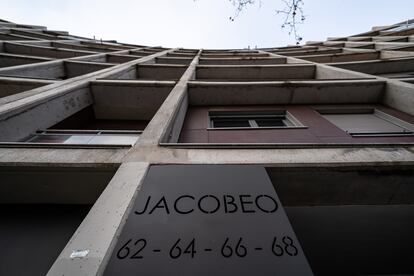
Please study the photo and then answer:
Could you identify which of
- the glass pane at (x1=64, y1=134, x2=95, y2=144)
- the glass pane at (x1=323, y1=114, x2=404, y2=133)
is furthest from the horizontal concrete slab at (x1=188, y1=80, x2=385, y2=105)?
the glass pane at (x1=64, y1=134, x2=95, y2=144)

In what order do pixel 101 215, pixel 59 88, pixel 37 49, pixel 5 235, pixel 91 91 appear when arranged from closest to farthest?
pixel 101 215, pixel 5 235, pixel 59 88, pixel 91 91, pixel 37 49

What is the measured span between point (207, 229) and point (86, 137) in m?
3.77

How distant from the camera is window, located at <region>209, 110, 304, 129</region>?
5602mm

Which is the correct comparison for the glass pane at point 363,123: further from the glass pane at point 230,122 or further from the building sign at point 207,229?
the building sign at point 207,229

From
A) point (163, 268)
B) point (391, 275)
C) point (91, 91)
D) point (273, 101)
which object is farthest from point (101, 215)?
point (273, 101)

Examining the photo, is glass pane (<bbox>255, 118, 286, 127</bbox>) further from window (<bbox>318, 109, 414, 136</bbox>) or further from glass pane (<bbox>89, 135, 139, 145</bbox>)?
glass pane (<bbox>89, 135, 139, 145</bbox>)

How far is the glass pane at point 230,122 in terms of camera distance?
5.59 metres

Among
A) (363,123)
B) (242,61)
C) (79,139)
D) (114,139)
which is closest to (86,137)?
(79,139)

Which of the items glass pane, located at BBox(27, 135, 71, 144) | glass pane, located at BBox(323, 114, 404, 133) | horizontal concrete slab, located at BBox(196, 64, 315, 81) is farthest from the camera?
horizontal concrete slab, located at BBox(196, 64, 315, 81)

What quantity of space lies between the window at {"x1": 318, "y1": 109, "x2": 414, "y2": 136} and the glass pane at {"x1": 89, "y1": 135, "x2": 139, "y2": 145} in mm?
5362

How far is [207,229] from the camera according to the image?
60.8 inches

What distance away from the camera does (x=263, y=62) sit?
39.1 feet

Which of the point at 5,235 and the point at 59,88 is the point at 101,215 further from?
the point at 59,88

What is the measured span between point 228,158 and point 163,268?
1.43m
